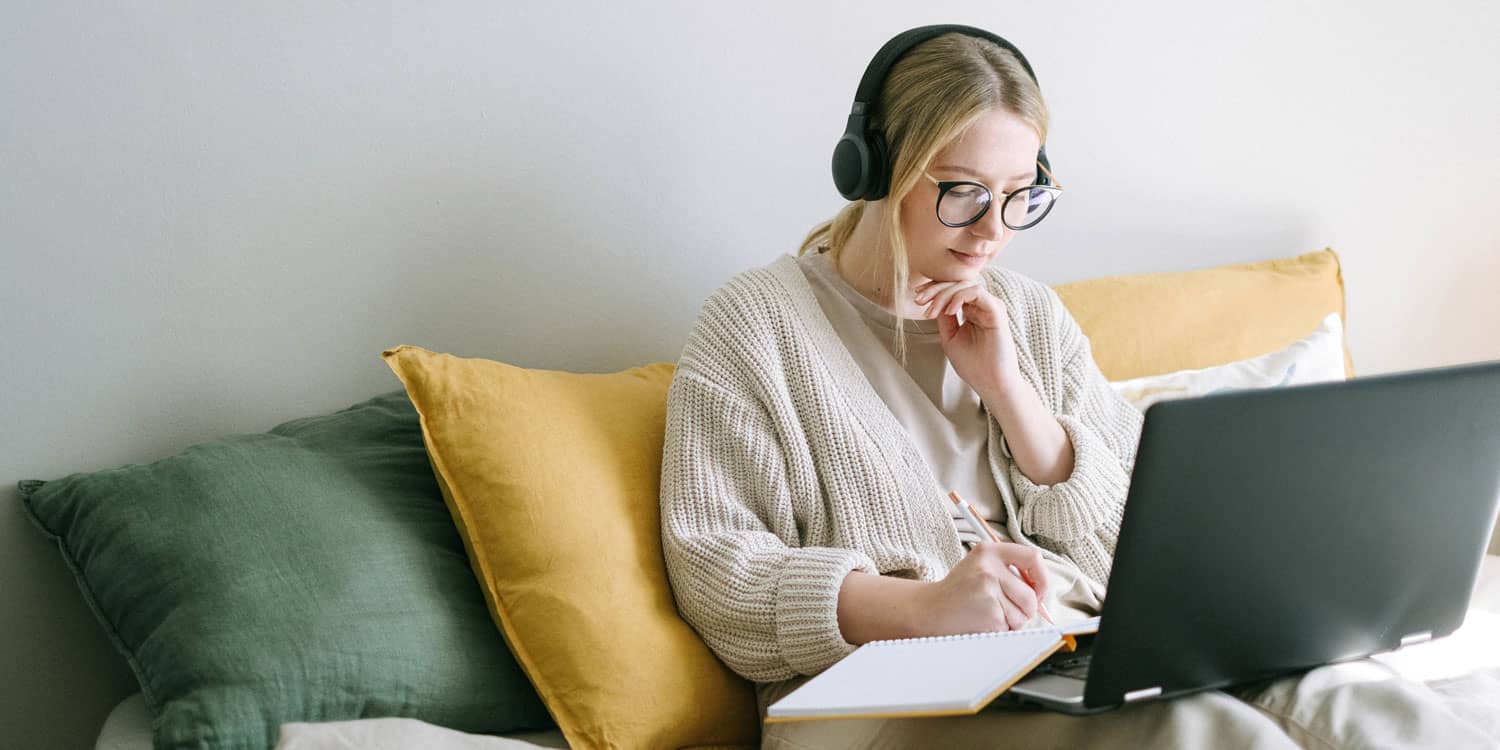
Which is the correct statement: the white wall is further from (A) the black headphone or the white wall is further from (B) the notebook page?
(B) the notebook page

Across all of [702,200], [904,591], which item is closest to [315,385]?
[702,200]

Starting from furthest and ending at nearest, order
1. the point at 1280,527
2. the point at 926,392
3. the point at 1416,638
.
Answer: the point at 926,392
the point at 1416,638
the point at 1280,527

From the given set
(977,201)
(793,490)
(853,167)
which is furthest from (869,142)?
(793,490)

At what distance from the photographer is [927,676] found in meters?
0.98

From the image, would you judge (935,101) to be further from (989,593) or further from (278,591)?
(278,591)

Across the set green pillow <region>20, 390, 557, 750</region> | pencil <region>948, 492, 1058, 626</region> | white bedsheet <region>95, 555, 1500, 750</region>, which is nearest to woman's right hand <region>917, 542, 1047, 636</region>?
pencil <region>948, 492, 1058, 626</region>

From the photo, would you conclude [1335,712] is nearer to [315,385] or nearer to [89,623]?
[315,385]

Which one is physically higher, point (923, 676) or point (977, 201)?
point (977, 201)

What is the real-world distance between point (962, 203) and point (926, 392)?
0.25 m

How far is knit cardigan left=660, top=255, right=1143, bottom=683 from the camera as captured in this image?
1316 mm

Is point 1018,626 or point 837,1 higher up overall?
point 837,1

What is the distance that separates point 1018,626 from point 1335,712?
276 millimetres

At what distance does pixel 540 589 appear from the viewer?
4.26 ft

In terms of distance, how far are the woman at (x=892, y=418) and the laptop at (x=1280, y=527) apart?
0.85ft
